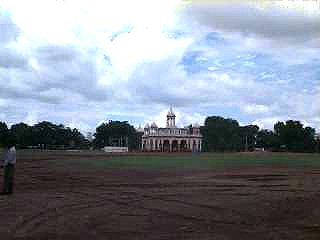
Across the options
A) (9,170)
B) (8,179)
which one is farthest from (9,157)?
(8,179)

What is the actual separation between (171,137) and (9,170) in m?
146

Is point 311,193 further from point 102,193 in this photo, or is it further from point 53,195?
point 53,195

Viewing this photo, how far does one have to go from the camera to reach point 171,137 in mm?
161250

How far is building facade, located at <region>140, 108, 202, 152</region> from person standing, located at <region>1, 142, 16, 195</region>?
140m

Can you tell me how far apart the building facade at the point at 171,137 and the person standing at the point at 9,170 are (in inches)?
5497

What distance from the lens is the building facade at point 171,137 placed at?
520ft

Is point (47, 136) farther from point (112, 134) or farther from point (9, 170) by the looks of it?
point (9, 170)

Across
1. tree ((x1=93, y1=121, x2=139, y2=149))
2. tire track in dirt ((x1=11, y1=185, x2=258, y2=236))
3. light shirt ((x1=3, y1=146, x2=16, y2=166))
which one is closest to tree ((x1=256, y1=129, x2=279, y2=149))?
tree ((x1=93, y1=121, x2=139, y2=149))

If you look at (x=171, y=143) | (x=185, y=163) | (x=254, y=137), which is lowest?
(x=185, y=163)

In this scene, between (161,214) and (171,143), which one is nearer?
(161,214)

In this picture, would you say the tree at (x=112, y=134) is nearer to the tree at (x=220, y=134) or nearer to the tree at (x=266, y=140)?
the tree at (x=220, y=134)

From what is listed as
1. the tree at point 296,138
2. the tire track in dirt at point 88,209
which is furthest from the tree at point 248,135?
the tire track in dirt at point 88,209

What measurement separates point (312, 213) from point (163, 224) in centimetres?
369

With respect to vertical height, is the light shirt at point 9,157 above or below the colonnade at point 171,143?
below
